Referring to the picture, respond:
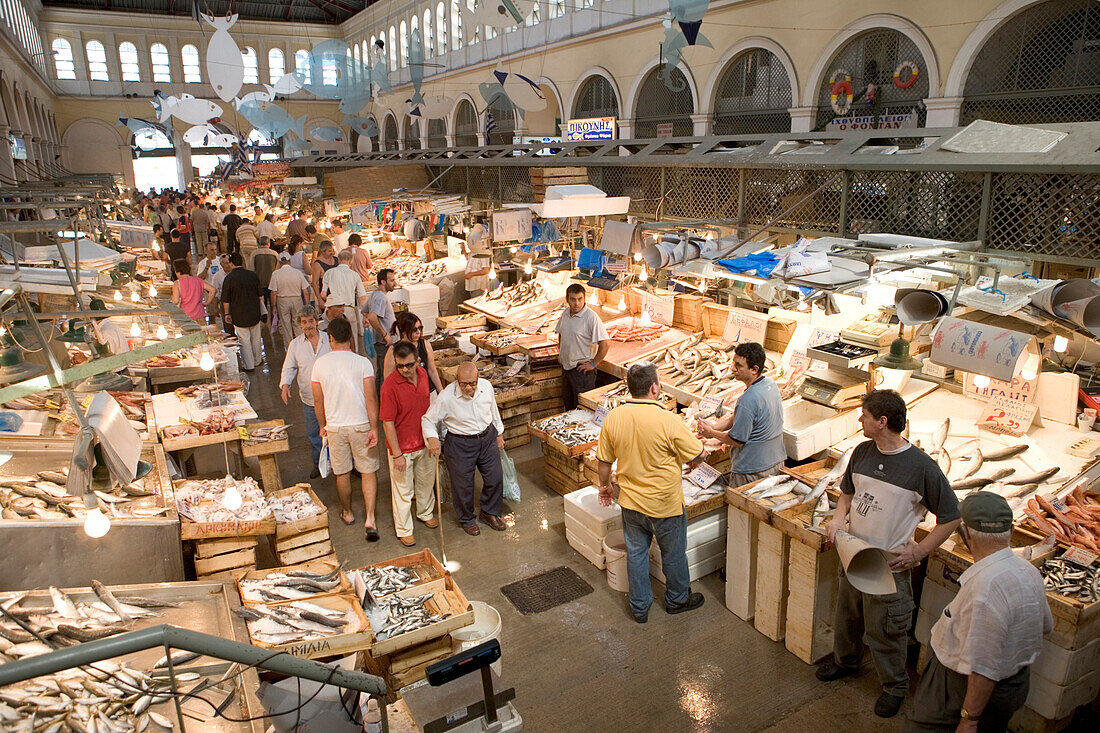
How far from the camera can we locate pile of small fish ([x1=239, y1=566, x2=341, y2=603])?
4184 mm

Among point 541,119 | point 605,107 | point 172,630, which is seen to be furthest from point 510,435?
point 541,119

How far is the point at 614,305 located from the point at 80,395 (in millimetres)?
5912

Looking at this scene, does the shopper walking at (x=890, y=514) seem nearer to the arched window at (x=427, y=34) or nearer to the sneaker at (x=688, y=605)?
the sneaker at (x=688, y=605)

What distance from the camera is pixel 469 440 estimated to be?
6180mm

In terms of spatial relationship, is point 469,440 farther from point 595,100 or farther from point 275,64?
point 275,64

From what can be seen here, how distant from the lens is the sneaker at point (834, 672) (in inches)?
178

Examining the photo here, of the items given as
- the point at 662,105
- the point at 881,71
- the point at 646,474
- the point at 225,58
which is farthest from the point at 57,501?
the point at 662,105

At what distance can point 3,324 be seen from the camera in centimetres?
365

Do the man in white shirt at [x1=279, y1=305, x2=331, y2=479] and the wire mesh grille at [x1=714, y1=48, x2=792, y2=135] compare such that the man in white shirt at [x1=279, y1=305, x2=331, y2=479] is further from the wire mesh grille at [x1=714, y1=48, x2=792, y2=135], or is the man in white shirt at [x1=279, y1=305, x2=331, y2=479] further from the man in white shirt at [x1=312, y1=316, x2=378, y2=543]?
the wire mesh grille at [x1=714, y1=48, x2=792, y2=135]

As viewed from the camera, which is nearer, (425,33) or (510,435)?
(510,435)

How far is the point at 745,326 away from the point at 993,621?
4.58m

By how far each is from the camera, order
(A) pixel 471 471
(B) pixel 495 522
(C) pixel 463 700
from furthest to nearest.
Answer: (B) pixel 495 522
(A) pixel 471 471
(C) pixel 463 700

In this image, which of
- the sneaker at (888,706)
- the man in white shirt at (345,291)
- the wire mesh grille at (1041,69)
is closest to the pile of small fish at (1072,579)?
the sneaker at (888,706)

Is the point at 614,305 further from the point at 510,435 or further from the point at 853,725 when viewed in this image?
the point at 853,725
